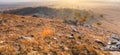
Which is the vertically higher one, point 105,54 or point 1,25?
point 1,25

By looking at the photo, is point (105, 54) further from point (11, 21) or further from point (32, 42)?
point (11, 21)

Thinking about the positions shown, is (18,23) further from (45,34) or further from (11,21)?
(45,34)

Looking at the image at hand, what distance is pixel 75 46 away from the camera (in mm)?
20312

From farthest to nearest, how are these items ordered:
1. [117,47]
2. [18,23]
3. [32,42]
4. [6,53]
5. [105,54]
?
[18,23] < [117,47] < [105,54] < [32,42] < [6,53]

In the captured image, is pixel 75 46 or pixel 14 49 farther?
pixel 75 46

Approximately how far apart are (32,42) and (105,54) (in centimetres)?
633

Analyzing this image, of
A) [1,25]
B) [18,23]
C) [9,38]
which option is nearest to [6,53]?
[9,38]

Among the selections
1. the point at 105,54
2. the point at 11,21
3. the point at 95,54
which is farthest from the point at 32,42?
the point at 11,21

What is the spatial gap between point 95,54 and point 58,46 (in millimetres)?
2994

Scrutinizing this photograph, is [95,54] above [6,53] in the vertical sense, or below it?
below

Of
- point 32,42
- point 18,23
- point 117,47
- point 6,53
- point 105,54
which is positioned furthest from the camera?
point 18,23

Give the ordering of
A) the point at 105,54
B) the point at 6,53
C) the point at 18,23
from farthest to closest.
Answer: the point at 18,23
the point at 105,54
the point at 6,53

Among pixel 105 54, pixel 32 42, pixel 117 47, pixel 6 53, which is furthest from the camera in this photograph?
pixel 117 47

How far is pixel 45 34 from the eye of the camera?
73.9 ft
